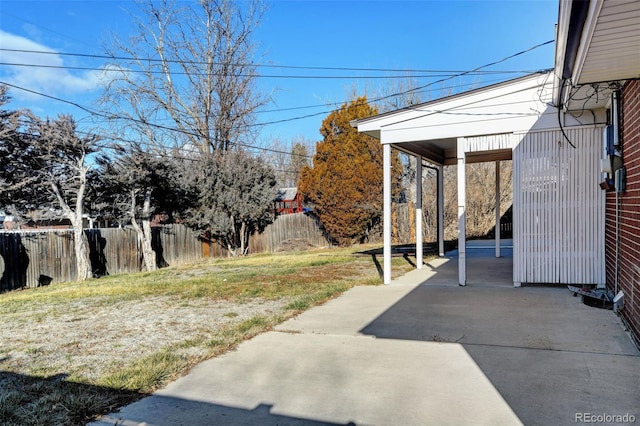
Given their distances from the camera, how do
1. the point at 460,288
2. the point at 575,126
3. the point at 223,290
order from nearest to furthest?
1. the point at 575,126
2. the point at 460,288
3. the point at 223,290

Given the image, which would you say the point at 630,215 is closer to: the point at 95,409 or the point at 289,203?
the point at 95,409

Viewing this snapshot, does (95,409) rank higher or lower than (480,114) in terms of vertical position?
lower

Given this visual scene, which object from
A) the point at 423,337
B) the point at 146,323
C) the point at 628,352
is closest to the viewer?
the point at 628,352

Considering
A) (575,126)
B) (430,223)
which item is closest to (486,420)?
(575,126)

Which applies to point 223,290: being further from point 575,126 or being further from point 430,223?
point 430,223

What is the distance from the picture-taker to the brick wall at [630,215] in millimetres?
4406

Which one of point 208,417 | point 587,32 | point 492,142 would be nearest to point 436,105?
point 492,142

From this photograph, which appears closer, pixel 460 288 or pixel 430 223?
pixel 460 288

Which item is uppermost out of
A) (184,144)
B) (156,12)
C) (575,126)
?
(156,12)

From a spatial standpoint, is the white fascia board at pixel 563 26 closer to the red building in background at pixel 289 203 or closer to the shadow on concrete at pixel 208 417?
the shadow on concrete at pixel 208 417

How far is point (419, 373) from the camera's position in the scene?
372cm

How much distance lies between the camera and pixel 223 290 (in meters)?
8.53

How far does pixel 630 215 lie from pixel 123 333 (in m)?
6.20

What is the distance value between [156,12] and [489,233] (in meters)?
20.7
